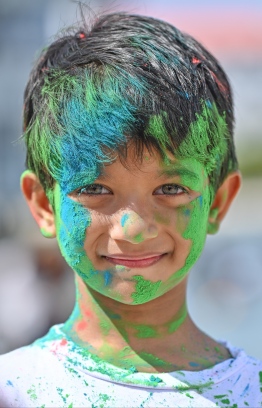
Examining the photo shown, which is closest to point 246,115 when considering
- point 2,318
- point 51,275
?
point 51,275

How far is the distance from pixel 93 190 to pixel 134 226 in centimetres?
17

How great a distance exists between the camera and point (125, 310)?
2.01 metres

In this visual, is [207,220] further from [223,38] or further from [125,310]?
[223,38]

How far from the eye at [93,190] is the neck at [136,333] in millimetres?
321

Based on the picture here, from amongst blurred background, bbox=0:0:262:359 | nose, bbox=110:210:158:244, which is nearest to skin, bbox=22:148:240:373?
nose, bbox=110:210:158:244

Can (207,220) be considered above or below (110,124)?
below

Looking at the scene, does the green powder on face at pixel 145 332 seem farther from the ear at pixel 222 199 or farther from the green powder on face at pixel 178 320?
the ear at pixel 222 199

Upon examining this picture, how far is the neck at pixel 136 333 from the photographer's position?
1977 millimetres

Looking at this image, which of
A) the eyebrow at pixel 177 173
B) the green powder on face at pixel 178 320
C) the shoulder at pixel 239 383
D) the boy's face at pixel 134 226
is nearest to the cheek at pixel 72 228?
the boy's face at pixel 134 226

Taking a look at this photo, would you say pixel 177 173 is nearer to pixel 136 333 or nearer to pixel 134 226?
pixel 134 226

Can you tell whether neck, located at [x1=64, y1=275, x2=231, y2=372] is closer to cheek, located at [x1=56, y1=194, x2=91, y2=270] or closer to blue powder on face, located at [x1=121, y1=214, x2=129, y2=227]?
cheek, located at [x1=56, y1=194, x2=91, y2=270]

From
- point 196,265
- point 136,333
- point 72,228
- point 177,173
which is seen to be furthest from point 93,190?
point 196,265

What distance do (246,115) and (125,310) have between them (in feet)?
17.2

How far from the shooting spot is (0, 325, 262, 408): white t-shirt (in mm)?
1859
